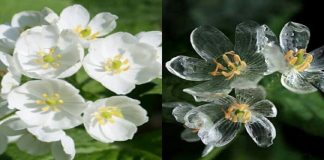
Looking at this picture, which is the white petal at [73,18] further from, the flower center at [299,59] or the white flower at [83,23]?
the flower center at [299,59]

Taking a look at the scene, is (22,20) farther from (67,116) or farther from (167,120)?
(167,120)

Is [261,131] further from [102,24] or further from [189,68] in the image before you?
[102,24]

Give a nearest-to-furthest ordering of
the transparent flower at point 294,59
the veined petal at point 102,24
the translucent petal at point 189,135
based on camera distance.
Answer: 1. the transparent flower at point 294,59
2. the translucent petal at point 189,135
3. the veined petal at point 102,24

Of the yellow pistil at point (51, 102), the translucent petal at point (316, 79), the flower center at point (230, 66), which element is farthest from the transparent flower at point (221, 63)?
the yellow pistil at point (51, 102)

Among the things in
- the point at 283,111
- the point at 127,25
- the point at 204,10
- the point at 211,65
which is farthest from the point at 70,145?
the point at 204,10

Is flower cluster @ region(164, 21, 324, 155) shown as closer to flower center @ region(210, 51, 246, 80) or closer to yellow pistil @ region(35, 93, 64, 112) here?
flower center @ region(210, 51, 246, 80)

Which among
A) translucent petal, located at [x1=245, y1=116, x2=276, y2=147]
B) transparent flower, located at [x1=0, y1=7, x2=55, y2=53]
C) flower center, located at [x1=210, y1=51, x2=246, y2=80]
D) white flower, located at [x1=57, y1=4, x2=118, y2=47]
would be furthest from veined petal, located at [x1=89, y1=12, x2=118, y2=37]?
translucent petal, located at [x1=245, y1=116, x2=276, y2=147]

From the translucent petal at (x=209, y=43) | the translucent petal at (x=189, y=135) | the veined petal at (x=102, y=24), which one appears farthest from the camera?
the veined petal at (x=102, y=24)
